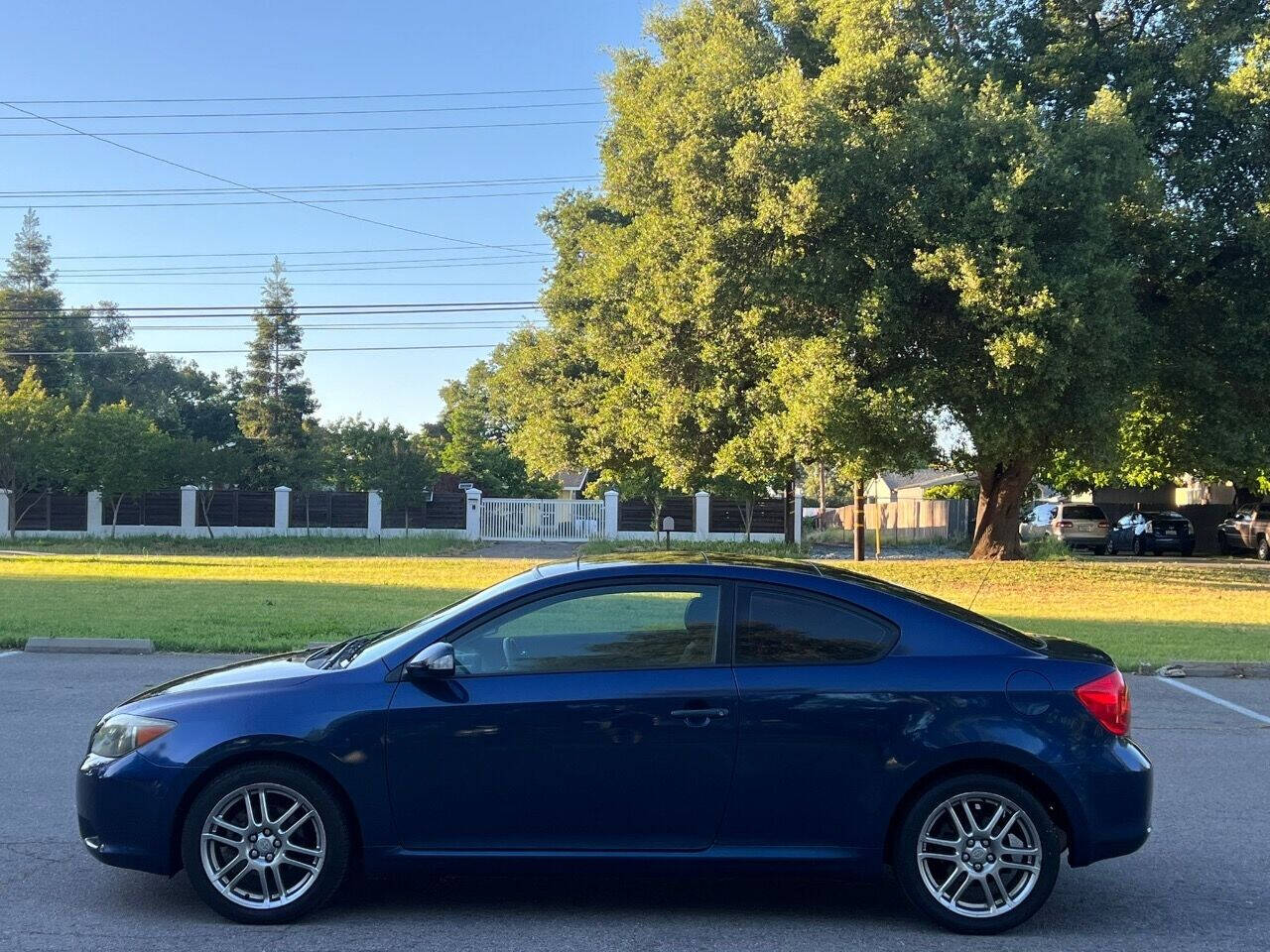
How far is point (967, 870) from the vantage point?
4.80 m

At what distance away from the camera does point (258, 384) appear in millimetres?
58406

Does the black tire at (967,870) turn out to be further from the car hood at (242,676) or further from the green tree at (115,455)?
the green tree at (115,455)

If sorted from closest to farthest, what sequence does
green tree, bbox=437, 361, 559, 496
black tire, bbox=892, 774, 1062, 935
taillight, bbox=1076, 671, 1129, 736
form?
black tire, bbox=892, 774, 1062, 935 → taillight, bbox=1076, 671, 1129, 736 → green tree, bbox=437, 361, 559, 496

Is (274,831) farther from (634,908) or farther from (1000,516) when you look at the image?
(1000,516)

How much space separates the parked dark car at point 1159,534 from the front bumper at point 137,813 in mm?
39723

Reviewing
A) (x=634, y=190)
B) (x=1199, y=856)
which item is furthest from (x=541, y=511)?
(x=1199, y=856)

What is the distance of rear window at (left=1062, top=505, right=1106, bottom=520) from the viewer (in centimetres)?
4022

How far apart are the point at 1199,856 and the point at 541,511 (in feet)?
115

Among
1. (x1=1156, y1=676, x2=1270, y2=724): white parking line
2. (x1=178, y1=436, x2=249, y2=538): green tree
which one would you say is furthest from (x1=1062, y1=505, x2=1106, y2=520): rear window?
(x1=1156, y1=676, x2=1270, y2=724): white parking line

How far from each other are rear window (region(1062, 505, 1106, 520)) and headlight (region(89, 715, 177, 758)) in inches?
1553

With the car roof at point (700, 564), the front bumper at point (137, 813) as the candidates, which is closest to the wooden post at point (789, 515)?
the car roof at point (700, 564)

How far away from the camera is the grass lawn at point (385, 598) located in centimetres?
1335

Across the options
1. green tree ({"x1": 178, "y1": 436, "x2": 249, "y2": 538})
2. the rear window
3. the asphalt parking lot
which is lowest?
the asphalt parking lot

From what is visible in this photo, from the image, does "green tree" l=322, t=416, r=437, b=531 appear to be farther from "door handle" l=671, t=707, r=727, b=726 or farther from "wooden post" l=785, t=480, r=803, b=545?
"door handle" l=671, t=707, r=727, b=726
